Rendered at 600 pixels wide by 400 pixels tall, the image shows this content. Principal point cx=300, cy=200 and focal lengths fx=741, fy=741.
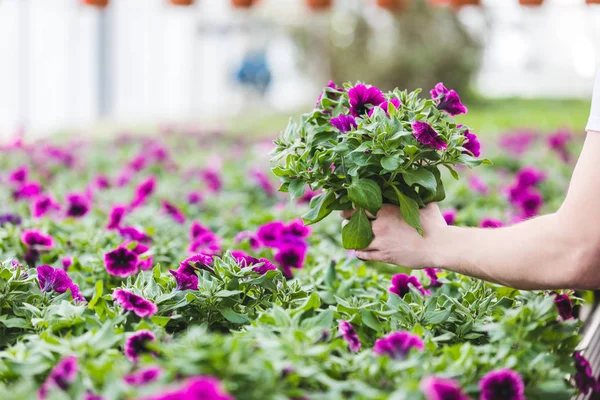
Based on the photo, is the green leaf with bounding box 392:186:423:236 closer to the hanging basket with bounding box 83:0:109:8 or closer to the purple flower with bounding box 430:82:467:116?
the purple flower with bounding box 430:82:467:116

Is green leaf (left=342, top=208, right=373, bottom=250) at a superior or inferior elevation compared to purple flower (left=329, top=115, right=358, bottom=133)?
inferior

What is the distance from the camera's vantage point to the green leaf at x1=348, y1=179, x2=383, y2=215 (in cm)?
133

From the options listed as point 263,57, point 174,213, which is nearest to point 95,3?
point 174,213

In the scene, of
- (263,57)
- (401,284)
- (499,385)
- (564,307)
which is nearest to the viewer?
(499,385)

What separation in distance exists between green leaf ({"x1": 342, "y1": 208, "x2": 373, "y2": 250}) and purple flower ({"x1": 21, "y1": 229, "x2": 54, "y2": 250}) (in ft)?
2.87

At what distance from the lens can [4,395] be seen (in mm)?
830

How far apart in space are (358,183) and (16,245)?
109 centimetres

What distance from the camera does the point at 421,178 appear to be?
1.34 metres

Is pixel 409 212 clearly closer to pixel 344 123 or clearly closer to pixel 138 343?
pixel 344 123

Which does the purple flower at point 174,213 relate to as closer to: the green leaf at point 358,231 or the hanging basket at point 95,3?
the green leaf at point 358,231

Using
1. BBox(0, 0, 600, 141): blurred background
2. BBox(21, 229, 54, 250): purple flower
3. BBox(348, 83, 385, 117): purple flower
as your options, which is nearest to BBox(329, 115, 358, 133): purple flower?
BBox(348, 83, 385, 117): purple flower

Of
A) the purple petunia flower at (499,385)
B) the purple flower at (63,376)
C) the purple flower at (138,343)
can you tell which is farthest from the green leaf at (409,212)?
the purple flower at (63,376)

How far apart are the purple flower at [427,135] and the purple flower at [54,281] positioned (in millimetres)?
733

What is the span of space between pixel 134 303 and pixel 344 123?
1.65 ft
